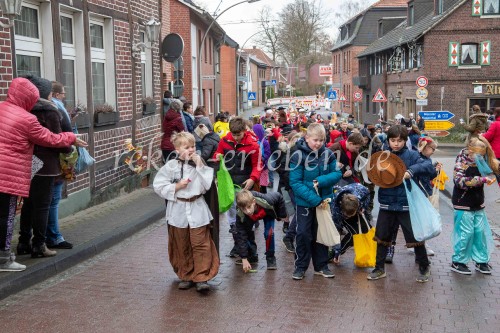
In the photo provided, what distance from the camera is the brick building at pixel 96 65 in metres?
9.20

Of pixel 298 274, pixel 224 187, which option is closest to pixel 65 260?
pixel 224 187

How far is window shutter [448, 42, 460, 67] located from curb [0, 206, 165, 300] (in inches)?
1130

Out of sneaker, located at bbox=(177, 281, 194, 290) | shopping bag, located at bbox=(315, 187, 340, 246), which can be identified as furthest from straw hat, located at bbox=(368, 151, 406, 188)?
sneaker, located at bbox=(177, 281, 194, 290)

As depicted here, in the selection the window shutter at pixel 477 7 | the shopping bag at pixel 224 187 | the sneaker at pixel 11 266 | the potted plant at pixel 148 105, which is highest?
the window shutter at pixel 477 7

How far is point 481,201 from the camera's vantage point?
7102 millimetres

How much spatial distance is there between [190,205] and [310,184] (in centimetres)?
130

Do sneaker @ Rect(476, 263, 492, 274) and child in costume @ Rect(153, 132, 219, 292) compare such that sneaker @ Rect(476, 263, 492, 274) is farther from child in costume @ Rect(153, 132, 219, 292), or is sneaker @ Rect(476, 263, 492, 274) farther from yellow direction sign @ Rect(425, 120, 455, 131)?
yellow direction sign @ Rect(425, 120, 455, 131)

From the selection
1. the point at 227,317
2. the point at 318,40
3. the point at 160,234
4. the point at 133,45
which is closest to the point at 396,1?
the point at 318,40

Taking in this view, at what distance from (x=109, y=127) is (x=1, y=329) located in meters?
7.09

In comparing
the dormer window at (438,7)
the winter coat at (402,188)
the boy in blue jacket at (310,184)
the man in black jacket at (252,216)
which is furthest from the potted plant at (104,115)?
the dormer window at (438,7)

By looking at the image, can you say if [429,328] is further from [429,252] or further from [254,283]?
[429,252]

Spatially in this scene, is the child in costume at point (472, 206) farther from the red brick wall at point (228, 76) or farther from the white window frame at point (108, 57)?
the red brick wall at point (228, 76)

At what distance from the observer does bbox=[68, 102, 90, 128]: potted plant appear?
10137 mm

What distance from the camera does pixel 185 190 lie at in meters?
6.30
